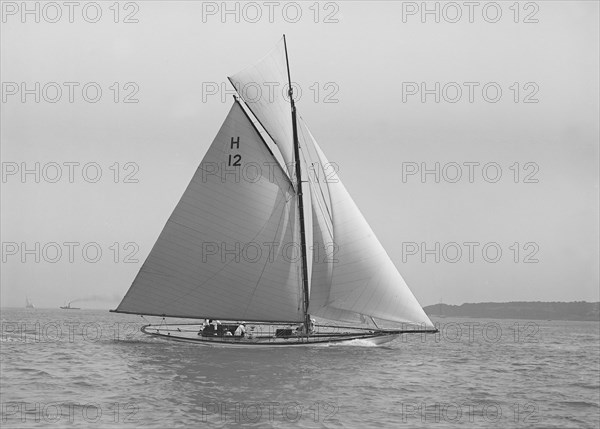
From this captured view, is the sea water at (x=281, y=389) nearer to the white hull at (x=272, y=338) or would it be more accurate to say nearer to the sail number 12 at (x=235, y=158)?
the white hull at (x=272, y=338)

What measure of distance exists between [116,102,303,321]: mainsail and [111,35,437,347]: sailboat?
5cm

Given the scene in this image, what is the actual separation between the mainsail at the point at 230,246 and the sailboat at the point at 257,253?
5cm

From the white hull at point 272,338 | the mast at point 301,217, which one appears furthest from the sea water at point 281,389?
the mast at point 301,217

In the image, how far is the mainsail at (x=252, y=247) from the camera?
41062 mm

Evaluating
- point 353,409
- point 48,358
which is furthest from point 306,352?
point 353,409

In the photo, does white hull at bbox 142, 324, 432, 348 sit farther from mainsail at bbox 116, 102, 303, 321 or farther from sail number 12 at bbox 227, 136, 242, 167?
sail number 12 at bbox 227, 136, 242, 167

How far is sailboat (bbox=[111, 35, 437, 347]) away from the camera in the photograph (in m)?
41.1

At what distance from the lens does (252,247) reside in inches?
1673

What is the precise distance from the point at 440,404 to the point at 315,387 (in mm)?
4946

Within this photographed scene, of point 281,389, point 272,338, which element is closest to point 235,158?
point 272,338

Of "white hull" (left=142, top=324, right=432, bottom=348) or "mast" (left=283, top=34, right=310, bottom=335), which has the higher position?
"mast" (left=283, top=34, right=310, bottom=335)

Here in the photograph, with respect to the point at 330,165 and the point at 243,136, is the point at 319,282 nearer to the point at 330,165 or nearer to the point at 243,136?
the point at 330,165

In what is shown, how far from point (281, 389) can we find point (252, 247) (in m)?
14.3

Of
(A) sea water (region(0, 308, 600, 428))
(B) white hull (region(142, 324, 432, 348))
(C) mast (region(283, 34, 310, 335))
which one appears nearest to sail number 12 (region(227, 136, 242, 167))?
(C) mast (region(283, 34, 310, 335))
